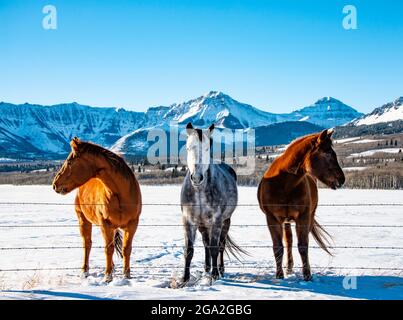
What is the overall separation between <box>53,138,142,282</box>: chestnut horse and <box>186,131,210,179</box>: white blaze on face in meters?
1.44

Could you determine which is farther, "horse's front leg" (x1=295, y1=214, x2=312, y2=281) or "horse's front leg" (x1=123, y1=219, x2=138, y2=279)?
"horse's front leg" (x1=123, y1=219, x2=138, y2=279)

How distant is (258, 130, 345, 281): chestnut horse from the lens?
21.0 feet

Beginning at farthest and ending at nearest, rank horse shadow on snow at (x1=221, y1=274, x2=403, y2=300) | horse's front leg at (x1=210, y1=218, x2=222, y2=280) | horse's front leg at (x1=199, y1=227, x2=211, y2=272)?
1. horse's front leg at (x1=199, y1=227, x2=211, y2=272)
2. horse's front leg at (x1=210, y1=218, x2=222, y2=280)
3. horse shadow on snow at (x1=221, y1=274, x2=403, y2=300)

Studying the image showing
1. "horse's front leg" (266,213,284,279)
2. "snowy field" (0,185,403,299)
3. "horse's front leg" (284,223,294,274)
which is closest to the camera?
"snowy field" (0,185,403,299)

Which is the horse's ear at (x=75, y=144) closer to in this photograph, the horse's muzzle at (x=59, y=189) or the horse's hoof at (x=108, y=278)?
the horse's muzzle at (x=59, y=189)

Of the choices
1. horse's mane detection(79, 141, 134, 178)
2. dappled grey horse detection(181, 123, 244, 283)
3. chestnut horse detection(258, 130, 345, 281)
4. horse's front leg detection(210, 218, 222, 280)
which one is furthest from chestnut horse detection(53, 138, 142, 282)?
chestnut horse detection(258, 130, 345, 281)

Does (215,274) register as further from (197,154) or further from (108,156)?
(108,156)

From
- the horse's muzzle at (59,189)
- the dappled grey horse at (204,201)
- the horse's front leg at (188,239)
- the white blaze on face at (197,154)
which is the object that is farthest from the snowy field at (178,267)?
the white blaze on face at (197,154)

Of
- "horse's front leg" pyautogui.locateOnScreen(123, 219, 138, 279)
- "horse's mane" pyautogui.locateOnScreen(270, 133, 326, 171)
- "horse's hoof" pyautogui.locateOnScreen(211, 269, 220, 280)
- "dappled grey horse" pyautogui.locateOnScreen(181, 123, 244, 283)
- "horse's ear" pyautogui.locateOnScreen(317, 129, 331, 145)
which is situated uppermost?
"horse's ear" pyautogui.locateOnScreen(317, 129, 331, 145)

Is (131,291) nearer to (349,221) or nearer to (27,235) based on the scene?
(27,235)

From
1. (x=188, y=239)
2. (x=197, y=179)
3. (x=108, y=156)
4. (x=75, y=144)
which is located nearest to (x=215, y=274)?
(x=188, y=239)

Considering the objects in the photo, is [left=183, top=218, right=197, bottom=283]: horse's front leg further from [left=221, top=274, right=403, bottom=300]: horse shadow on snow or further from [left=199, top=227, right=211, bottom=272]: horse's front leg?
[left=221, top=274, right=403, bottom=300]: horse shadow on snow

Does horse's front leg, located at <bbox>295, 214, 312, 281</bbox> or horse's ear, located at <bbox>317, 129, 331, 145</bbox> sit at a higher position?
horse's ear, located at <bbox>317, 129, 331, 145</bbox>
